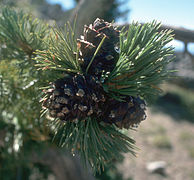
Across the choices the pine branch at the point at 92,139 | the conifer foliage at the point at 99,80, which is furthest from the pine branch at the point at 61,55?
the pine branch at the point at 92,139

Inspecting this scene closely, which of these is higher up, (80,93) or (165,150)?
(80,93)

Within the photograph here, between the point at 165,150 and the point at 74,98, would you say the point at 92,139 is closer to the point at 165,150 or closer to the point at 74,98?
the point at 74,98

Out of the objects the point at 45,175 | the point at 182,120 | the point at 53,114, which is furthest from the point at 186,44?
the point at 182,120

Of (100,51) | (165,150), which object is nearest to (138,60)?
(100,51)

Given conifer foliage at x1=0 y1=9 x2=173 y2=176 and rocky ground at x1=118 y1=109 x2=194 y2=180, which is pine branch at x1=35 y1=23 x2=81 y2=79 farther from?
rocky ground at x1=118 y1=109 x2=194 y2=180

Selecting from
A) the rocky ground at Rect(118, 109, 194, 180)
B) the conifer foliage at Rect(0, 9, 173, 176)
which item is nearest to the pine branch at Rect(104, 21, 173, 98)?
the conifer foliage at Rect(0, 9, 173, 176)

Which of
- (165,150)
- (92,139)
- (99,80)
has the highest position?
(99,80)

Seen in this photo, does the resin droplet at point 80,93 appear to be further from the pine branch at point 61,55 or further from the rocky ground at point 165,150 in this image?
the rocky ground at point 165,150
